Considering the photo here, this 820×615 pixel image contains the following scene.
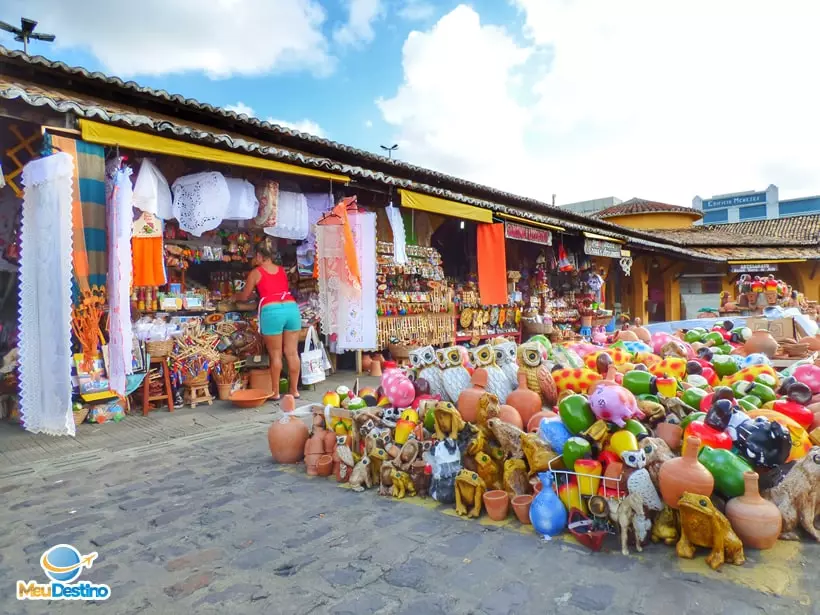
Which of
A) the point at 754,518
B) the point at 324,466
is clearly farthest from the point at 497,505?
the point at 324,466

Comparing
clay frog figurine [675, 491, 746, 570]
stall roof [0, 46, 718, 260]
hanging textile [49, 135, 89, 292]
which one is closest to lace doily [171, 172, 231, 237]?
stall roof [0, 46, 718, 260]

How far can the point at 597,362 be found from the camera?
3.85m

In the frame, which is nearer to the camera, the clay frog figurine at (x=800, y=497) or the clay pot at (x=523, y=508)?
the clay frog figurine at (x=800, y=497)

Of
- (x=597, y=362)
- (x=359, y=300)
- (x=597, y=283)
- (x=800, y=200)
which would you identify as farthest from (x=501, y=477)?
(x=800, y=200)

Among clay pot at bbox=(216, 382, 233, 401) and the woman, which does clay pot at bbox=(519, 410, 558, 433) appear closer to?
the woman

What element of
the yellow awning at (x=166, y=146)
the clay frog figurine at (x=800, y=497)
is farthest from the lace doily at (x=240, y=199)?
the clay frog figurine at (x=800, y=497)

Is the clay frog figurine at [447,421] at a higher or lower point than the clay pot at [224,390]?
higher

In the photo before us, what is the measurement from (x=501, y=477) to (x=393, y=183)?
15.5ft

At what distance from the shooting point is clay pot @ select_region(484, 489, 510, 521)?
9.63 feet

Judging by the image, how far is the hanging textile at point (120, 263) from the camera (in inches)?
175

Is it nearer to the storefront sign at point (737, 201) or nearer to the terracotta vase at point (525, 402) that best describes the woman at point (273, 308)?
the terracotta vase at point (525, 402)

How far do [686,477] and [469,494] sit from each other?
3.86 feet

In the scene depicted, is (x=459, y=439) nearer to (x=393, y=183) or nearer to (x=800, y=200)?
(x=393, y=183)

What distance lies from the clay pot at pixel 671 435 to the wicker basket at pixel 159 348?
495 cm
